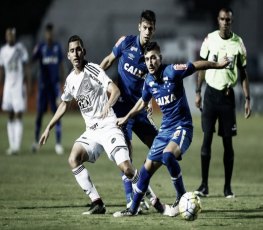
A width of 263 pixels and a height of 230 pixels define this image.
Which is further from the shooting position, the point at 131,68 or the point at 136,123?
the point at 136,123

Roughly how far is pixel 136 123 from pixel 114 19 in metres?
38.3

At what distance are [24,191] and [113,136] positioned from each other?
3.22 meters

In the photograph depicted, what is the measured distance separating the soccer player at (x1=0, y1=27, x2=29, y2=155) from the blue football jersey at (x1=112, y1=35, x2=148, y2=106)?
9072 millimetres

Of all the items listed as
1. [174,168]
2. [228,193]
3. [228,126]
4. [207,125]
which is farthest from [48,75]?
[174,168]

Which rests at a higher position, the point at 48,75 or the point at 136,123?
the point at 136,123

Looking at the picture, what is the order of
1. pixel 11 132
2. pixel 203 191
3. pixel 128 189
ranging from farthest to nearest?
pixel 11 132
pixel 203 191
pixel 128 189

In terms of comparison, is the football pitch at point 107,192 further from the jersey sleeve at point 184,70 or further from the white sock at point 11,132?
the jersey sleeve at point 184,70

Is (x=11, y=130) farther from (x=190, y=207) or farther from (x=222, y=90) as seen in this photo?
(x=190, y=207)

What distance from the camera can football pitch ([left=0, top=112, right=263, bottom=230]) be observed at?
10.4 m

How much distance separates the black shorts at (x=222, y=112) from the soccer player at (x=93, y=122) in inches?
97.6

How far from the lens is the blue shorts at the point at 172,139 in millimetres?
10750

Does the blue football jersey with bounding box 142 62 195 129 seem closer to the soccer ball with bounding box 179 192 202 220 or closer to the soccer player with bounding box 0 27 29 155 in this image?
the soccer ball with bounding box 179 192 202 220

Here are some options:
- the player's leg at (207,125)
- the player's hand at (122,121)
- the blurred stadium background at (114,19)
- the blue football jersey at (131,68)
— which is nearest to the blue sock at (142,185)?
the player's hand at (122,121)

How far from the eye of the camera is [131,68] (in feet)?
39.2
